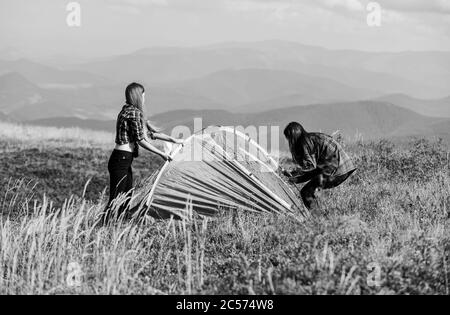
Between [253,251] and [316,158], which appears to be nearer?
[253,251]

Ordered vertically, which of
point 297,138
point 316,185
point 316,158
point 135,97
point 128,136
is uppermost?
point 135,97

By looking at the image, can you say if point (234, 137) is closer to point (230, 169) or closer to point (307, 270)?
point (230, 169)

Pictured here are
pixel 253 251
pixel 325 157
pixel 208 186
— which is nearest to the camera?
pixel 253 251

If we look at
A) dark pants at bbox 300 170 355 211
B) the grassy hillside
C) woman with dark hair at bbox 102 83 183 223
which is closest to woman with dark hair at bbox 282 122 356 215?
dark pants at bbox 300 170 355 211

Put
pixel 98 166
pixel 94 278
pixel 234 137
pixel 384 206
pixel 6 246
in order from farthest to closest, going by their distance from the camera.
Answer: pixel 98 166
pixel 234 137
pixel 384 206
pixel 6 246
pixel 94 278

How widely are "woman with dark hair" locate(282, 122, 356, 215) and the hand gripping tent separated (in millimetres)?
606

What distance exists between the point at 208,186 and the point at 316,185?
5.07 ft

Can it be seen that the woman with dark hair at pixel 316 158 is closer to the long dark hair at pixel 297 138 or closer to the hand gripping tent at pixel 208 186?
the long dark hair at pixel 297 138

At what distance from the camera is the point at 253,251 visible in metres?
7.61

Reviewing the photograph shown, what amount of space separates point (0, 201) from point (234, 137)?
6.88 m

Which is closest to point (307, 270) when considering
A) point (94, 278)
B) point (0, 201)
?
point (94, 278)

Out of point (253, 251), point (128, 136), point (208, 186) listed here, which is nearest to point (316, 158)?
point (208, 186)

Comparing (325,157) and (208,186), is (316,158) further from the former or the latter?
(208,186)
